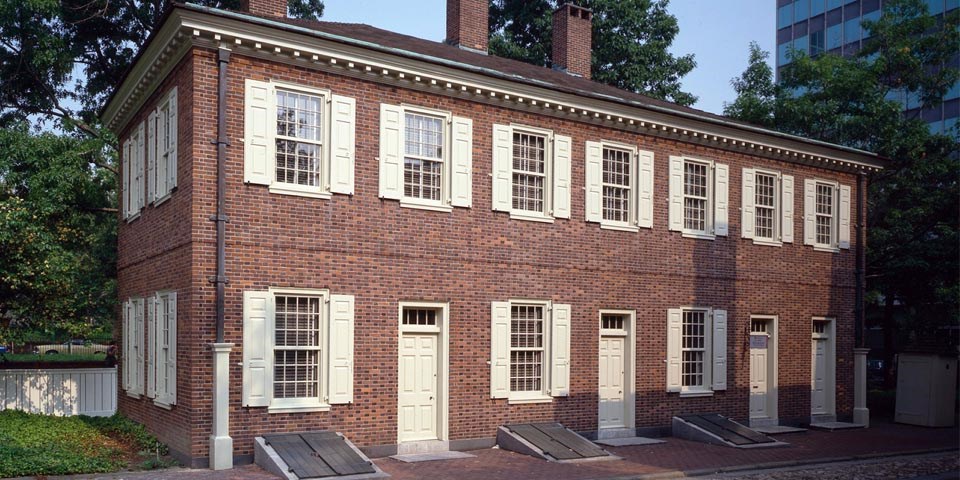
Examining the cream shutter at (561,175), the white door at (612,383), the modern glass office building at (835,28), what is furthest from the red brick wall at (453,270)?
the modern glass office building at (835,28)

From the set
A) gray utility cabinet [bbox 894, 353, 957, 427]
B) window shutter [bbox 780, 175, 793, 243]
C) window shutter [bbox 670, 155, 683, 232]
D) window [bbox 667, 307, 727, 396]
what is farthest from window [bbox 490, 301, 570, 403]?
gray utility cabinet [bbox 894, 353, 957, 427]

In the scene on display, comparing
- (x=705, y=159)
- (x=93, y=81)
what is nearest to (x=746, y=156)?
(x=705, y=159)

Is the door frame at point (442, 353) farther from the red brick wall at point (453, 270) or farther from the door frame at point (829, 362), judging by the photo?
the door frame at point (829, 362)

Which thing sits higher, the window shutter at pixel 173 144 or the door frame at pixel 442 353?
the window shutter at pixel 173 144

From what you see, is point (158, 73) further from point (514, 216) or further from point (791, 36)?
point (791, 36)

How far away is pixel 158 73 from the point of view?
53.7ft

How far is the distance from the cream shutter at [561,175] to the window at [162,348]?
23.5ft

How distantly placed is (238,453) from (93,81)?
68.8 feet

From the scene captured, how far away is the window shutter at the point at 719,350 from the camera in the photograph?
67.4 feet

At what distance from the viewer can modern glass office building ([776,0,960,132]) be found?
2285 inches

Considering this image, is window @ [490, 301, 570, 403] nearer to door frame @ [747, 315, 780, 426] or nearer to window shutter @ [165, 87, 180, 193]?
door frame @ [747, 315, 780, 426]

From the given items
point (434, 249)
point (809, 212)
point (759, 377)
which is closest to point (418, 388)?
point (434, 249)

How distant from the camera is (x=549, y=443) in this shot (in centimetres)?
1652

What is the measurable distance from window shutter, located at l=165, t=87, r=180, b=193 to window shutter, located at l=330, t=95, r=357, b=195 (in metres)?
2.46
